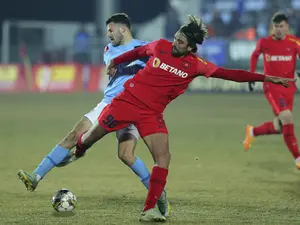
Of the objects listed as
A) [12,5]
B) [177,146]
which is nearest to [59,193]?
[177,146]

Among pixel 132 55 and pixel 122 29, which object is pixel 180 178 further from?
pixel 132 55

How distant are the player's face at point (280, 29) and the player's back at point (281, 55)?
5.0 inches

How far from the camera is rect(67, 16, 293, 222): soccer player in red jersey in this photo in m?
6.60

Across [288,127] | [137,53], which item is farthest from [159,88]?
[288,127]

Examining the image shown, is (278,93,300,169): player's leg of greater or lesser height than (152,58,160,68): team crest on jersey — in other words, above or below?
below

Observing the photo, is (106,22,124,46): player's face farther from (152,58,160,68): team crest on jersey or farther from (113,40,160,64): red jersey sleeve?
(152,58,160,68): team crest on jersey

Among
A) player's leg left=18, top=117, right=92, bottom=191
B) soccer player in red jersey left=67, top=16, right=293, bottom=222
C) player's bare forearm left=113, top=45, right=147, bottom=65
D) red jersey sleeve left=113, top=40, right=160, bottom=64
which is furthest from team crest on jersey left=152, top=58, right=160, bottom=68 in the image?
player's leg left=18, top=117, right=92, bottom=191

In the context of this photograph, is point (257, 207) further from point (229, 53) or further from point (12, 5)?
point (12, 5)

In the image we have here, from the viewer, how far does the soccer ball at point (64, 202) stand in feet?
22.9

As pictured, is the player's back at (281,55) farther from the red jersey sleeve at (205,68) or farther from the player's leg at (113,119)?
the player's leg at (113,119)

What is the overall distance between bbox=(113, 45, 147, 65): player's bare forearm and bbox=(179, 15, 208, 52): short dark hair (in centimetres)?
50

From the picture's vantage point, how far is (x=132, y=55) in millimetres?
6988

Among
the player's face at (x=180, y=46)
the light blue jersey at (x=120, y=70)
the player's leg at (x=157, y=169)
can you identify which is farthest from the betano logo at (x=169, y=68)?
the light blue jersey at (x=120, y=70)

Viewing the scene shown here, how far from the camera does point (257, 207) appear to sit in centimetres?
743
